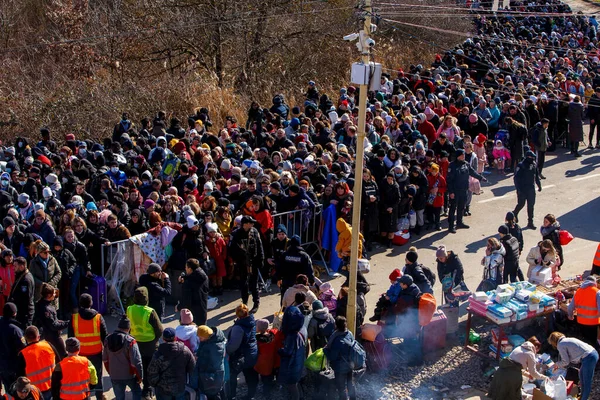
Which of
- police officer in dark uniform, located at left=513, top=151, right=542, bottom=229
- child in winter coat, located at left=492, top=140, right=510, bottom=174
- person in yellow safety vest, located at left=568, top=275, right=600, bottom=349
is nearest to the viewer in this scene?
person in yellow safety vest, located at left=568, top=275, right=600, bottom=349

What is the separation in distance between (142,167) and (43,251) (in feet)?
14.7

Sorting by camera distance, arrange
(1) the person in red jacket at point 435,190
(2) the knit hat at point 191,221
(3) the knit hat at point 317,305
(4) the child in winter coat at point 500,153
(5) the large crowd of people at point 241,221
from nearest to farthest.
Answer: (5) the large crowd of people at point 241,221
(3) the knit hat at point 317,305
(2) the knit hat at point 191,221
(1) the person in red jacket at point 435,190
(4) the child in winter coat at point 500,153

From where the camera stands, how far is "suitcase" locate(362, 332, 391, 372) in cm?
1061

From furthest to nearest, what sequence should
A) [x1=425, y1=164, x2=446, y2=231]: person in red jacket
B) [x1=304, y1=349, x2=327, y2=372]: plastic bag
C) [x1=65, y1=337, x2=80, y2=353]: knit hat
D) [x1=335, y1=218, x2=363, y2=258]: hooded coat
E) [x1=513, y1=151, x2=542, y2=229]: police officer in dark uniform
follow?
[x1=425, y1=164, x2=446, y2=231]: person in red jacket < [x1=513, y1=151, x2=542, y2=229]: police officer in dark uniform < [x1=335, y1=218, x2=363, y2=258]: hooded coat < [x1=304, y1=349, x2=327, y2=372]: plastic bag < [x1=65, y1=337, x2=80, y2=353]: knit hat

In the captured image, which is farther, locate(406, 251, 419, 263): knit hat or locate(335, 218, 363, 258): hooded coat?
locate(335, 218, 363, 258): hooded coat

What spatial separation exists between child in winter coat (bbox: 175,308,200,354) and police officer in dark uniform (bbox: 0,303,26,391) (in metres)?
1.81

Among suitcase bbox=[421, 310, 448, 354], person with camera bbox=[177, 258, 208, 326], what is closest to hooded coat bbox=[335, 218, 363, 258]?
suitcase bbox=[421, 310, 448, 354]

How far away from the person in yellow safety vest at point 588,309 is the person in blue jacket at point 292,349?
3976mm

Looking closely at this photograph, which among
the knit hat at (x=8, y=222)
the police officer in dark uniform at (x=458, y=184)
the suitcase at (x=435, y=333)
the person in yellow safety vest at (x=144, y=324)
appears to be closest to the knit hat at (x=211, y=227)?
the person in yellow safety vest at (x=144, y=324)

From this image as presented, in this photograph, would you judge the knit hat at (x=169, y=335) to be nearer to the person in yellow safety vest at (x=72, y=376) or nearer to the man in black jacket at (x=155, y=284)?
the person in yellow safety vest at (x=72, y=376)

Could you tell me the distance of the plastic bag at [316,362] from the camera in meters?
9.78

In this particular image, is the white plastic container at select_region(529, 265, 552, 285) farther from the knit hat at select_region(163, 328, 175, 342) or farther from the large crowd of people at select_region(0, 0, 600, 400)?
the knit hat at select_region(163, 328, 175, 342)

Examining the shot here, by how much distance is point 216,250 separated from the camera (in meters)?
12.4

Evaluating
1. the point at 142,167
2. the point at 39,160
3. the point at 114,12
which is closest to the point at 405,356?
the point at 142,167
